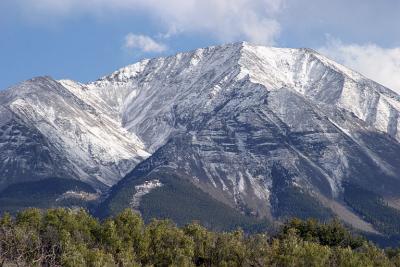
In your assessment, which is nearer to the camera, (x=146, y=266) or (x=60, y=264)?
(x=60, y=264)

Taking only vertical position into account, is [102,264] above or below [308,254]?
below

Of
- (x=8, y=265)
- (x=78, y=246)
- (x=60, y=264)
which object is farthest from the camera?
(x=78, y=246)

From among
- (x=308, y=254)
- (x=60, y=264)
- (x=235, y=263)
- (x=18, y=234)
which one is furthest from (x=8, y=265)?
(x=308, y=254)

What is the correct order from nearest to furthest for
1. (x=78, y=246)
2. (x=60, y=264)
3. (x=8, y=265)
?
(x=8, y=265) → (x=60, y=264) → (x=78, y=246)

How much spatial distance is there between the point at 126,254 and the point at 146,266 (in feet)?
24.7

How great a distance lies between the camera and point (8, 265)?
536 feet

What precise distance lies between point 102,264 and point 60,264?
10689 mm

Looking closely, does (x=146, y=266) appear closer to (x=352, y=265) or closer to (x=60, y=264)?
(x=60, y=264)

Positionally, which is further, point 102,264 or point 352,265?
point 352,265

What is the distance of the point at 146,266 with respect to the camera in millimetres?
189500

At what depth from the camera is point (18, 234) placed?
197 m

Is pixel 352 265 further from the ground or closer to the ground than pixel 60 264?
Answer: further from the ground

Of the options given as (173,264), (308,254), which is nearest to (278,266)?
(308,254)

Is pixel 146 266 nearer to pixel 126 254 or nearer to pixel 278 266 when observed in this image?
pixel 126 254
